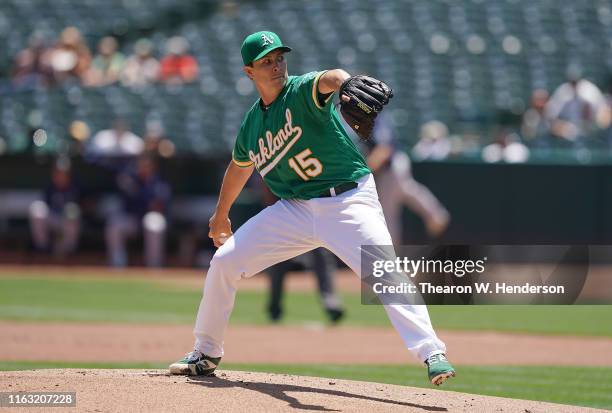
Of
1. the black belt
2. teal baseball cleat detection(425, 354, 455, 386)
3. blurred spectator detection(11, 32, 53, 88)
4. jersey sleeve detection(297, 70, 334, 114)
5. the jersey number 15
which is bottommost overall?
teal baseball cleat detection(425, 354, 455, 386)

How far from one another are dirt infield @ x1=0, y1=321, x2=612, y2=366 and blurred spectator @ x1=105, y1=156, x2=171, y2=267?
5.47 meters

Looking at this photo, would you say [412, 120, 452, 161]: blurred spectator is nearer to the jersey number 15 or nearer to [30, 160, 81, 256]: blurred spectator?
[30, 160, 81, 256]: blurred spectator

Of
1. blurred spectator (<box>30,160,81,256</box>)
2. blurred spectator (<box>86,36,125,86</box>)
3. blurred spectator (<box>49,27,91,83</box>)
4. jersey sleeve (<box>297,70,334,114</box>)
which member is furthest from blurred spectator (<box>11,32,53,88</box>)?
jersey sleeve (<box>297,70,334,114</box>)

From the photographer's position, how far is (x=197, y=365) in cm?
642

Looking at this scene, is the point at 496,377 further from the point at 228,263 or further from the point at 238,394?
the point at 238,394

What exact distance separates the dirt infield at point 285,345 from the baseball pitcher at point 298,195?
8.41 feet

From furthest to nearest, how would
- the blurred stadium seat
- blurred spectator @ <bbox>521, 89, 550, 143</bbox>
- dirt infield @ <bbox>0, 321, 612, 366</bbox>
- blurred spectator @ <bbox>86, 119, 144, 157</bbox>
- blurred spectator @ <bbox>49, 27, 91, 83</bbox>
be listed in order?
blurred spectator @ <bbox>49, 27, 91, 83</bbox>, the blurred stadium seat, blurred spectator @ <bbox>521, 89, 550, 143</bbox>, blurred spectator @ <bbox>86, 119, 144, 157</bbox>, dirt infield @ <bbox>0, 321, 612, 366</bbox>

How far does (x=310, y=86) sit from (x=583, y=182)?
11.5 metres

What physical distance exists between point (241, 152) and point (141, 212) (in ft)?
34.1

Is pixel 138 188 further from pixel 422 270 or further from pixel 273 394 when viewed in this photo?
pixel 273 394

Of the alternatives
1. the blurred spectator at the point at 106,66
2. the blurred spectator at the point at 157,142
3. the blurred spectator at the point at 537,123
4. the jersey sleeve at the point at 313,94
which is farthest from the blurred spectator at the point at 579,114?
the jersey sleeve at the point at 313,94

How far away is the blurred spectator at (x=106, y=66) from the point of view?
1870 centimetres

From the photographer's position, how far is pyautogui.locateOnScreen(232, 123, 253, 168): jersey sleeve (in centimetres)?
641

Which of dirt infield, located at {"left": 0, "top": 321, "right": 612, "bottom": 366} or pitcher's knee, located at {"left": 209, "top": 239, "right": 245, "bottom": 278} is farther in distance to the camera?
dirt infield, located at {"left": 0, "top": 321, "right": 612, "bottom": 366}
